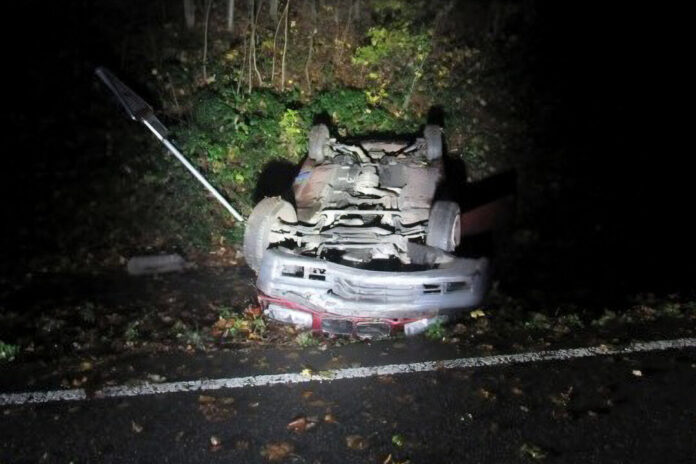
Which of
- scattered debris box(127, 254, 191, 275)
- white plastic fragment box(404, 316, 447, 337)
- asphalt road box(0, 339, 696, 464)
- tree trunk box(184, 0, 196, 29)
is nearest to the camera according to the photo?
asphalt road box(0, 339, 696, 464)

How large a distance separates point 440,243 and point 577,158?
5.53m

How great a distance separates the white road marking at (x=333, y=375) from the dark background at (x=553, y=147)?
1990mm

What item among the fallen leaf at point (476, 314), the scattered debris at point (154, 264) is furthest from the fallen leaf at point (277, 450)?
the scattered debris at point (154, 264)

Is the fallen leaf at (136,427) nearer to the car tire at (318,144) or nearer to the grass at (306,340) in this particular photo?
the grass at (306,340)

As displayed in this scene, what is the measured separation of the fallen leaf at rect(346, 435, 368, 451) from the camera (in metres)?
4.10

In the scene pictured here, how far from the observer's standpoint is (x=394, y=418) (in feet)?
14.5

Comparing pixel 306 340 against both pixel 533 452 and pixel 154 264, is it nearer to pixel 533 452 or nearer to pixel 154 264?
pixel 533 452

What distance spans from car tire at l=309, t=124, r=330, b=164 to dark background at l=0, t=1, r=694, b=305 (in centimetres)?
301

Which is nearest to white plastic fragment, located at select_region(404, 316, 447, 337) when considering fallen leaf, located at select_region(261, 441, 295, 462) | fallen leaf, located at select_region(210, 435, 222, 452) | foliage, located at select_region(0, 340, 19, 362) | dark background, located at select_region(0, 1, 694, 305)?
fallen leaf, located at select_region(261, 441, 295, 462)

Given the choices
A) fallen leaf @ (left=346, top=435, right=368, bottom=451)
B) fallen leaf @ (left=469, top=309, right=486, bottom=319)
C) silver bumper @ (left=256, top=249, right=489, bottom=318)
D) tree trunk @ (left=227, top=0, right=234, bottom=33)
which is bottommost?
fallen leaf @ (left=346, top=435, right=368, bottom=451)

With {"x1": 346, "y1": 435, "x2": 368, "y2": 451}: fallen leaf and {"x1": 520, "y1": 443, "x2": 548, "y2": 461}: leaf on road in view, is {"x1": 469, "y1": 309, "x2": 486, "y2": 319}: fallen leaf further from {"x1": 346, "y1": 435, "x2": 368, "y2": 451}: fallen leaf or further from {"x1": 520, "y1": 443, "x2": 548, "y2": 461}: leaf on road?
{"x1": 346, "y1": 435, "x2": 368, "y2": 451}: fallen leaf

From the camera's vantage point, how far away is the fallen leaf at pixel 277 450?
400cm

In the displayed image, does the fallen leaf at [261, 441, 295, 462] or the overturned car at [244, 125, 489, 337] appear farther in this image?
the overturned car at [244, 125, 489, 337]

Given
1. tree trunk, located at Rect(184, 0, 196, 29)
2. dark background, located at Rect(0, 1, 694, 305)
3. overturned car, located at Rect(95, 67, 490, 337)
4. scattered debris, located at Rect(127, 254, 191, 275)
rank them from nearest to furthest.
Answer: overturned car, located at Rect(95, 67, 490, 337), scattered debris, located at Rect(127, 254, 191, 275), dark background, located at Rect(0, 1, 694, 305), tree trunk, located at Rect(184, 0, 196, 29)
